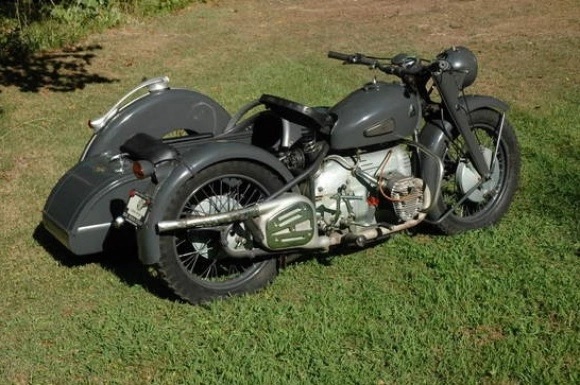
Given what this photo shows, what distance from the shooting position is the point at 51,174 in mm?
6328

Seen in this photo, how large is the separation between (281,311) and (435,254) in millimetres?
1091

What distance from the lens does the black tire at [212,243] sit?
4012mm

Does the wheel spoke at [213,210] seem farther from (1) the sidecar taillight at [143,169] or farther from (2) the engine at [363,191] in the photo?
(2) the engine at [363,191]

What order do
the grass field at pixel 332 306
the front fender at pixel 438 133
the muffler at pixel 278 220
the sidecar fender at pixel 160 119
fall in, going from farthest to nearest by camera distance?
the sidecar fender at pixel 160 119, the front fender at pixel 438 133, the muffler at pixel 278 220, the grass field at pixel 332 306

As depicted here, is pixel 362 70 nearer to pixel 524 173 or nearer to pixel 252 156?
pixel 524 173

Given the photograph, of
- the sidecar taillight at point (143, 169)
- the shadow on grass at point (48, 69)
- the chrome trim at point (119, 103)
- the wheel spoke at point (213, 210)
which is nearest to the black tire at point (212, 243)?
the wheel spoke at point (213, 210)

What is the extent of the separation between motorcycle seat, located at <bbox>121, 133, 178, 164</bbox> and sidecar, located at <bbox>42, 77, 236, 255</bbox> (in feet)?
0.58

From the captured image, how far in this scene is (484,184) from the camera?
197 inches

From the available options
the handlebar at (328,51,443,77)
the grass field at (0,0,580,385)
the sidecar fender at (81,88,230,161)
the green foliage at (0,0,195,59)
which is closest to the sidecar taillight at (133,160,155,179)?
the grass field at (0,0,580,385)

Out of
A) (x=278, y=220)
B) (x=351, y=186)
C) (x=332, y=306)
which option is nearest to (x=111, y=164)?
(x=278, y=220)

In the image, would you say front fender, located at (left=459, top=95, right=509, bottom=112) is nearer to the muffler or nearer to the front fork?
the front fork

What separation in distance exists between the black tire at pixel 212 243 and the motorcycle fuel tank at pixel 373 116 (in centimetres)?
46

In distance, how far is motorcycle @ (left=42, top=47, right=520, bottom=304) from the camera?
159 inches

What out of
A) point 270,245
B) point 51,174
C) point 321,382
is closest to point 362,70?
point 51,174
